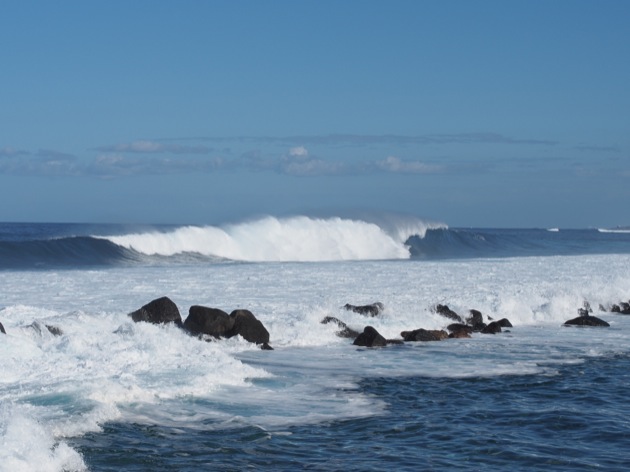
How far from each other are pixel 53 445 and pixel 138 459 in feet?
2.70

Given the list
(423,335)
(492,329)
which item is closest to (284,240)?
(492,329)

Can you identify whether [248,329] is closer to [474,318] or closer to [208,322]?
[208,322]

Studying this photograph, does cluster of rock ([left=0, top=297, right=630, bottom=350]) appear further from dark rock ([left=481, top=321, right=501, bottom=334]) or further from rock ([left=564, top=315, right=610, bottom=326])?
rock ([left=564, top=315, right=610, bottom=326])

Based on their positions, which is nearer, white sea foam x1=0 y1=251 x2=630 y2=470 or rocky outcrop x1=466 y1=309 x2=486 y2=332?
white sea foam x1=0 y1=251 x2=630 y2=470

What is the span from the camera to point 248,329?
14945 millimetres

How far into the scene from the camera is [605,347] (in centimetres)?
1543

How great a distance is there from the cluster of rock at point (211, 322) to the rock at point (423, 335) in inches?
109

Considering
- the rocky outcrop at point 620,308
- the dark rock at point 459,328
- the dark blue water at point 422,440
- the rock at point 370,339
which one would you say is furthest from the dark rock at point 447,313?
the dark blue water at point 422,440

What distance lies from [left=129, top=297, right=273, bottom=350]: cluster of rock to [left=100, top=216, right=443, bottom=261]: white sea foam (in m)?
29.7

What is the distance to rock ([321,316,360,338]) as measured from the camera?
53.2 feet

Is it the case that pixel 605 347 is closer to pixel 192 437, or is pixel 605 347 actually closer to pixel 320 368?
pixel 320 368

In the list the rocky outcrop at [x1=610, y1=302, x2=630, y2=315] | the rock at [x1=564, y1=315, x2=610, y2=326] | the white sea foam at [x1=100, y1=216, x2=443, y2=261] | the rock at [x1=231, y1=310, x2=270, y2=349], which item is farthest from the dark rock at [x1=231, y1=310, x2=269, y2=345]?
the white sea foam at [x1=100, y1=216, x2=443, y2=261]

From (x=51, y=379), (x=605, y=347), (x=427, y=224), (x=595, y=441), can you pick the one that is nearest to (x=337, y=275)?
(x=605, y=347)

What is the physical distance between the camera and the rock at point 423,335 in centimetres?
1605
